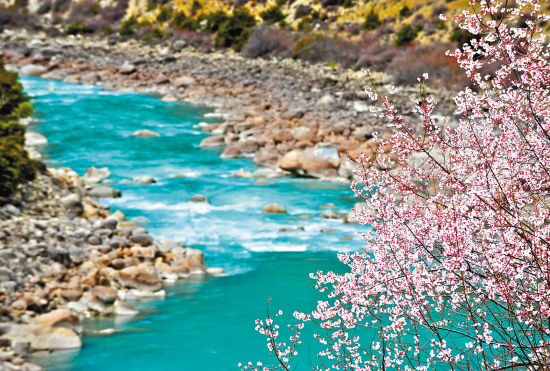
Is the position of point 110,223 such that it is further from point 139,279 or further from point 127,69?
point 127,69

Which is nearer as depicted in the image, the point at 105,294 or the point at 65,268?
the point at 105,294

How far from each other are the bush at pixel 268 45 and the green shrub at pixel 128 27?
1663cm

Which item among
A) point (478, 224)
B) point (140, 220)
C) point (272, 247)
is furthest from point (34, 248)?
point (478, 224)

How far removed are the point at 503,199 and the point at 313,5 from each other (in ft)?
177

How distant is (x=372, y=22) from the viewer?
48.6 meters

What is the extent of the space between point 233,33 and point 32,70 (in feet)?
53.3

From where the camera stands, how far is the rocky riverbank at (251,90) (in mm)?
22047

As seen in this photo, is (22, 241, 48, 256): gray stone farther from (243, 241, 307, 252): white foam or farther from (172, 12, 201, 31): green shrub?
(172, 12, 201, 31): green shrub

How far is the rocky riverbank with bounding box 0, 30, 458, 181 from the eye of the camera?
22.0m

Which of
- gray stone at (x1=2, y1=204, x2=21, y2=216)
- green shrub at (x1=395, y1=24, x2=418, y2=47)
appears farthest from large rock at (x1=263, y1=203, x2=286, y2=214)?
green shrub at (x1=395, y1=24, x2=418, y2=47)

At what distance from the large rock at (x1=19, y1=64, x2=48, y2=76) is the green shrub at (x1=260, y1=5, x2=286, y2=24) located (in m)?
22.0

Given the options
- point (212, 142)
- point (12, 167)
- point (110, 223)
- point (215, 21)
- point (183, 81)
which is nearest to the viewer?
point (110, 223)

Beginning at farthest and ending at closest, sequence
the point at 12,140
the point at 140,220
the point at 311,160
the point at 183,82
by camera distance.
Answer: the point at 183,82, the point at 311,160, the point at 140,220, the point at 12,140

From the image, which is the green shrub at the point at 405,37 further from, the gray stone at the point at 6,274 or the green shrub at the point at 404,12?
the gray stone at the point at 6,274
